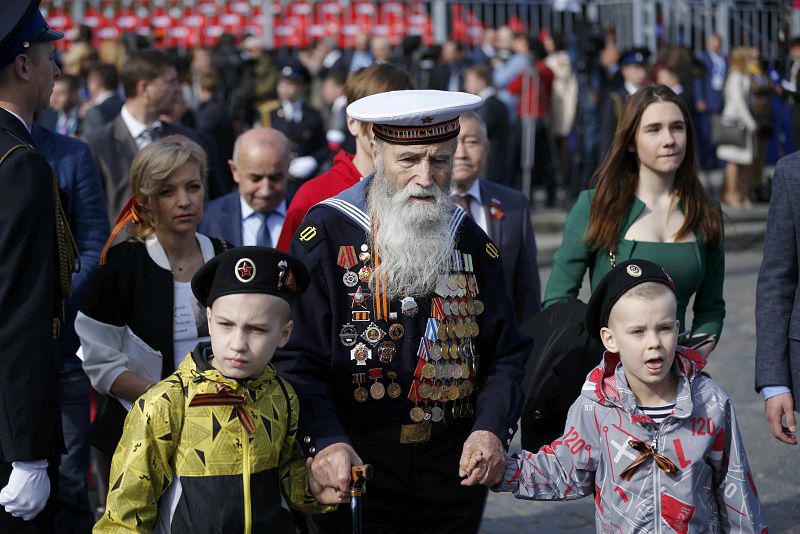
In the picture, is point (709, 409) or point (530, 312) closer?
point (709, 409)

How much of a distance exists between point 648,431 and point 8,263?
2.04 metres

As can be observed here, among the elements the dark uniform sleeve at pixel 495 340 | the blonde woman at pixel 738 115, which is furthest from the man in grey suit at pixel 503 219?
the blonde woman at pixel 738 115

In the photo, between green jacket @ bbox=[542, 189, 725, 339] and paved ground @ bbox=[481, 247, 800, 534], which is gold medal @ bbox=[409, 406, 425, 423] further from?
paved ground @ bbox=[481, 247, 800, 534]

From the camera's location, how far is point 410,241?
372 cm

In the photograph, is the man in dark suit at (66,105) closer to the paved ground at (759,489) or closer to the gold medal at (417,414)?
the paved ground at (759,489)

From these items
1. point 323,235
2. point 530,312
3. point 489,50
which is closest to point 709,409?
point 323,235

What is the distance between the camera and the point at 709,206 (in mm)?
4973

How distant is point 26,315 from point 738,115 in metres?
14.5

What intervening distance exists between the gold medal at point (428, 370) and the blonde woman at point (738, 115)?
13304mm

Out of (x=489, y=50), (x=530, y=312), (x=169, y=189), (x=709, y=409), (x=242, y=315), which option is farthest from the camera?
(x=489, y=50)

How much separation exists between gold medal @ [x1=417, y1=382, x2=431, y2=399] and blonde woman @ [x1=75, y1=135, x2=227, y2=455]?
4.16ft

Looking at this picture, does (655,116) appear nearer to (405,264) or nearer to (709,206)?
(709,206)

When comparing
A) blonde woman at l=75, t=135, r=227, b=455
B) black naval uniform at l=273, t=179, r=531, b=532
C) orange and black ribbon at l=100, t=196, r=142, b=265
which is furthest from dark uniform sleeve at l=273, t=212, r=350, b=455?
orange and black ribbon at l=100, t=196, r=142, b=265

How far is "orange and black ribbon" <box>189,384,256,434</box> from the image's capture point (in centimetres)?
355
